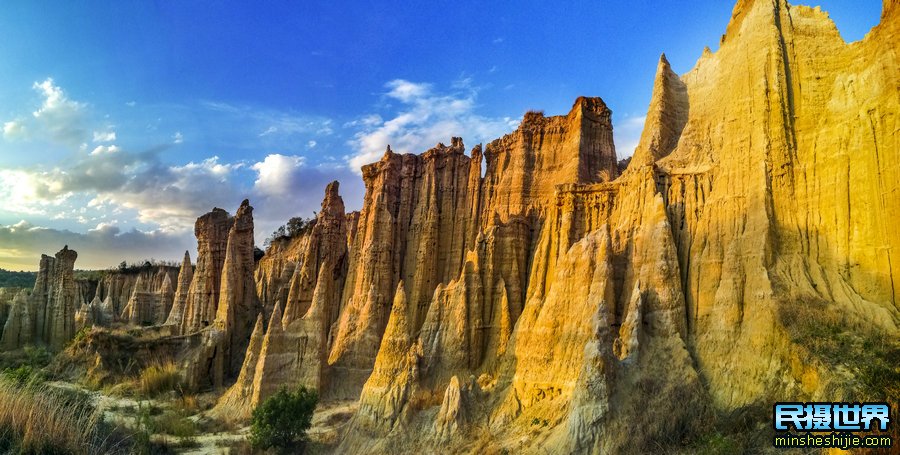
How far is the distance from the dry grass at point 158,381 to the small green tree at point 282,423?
13442 millimetres

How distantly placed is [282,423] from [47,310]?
100 ft

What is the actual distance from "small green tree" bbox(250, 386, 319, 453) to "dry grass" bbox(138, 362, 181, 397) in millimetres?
13442

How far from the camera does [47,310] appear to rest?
147ft

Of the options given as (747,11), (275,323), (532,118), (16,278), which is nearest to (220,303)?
(275,323)

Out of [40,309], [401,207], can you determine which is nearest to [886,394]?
[401,207]

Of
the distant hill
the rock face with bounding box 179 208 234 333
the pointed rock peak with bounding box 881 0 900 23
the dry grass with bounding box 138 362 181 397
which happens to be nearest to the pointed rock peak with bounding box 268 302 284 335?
the dry grass with bounding box 138 362 181 397

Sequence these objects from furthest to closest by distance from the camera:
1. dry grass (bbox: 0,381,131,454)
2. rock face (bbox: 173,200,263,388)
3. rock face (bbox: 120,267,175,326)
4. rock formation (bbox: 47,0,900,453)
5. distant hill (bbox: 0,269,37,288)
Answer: distant hill (bbox: 0,269,37,288), rock face (bbox: 120,267,175,326), rock face (bbox: 173,200,263,388), rock formation (bbox: 47,0,900,453), dry grass (bbox: 0,381,131,454)

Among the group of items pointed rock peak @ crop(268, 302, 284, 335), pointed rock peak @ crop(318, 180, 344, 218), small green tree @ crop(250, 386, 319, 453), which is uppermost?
pointed rock peak @ crop(318, 180, 344, 218)

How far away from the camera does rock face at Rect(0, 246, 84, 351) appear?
43344mm

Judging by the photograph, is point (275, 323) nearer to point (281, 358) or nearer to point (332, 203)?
point (281, 358)

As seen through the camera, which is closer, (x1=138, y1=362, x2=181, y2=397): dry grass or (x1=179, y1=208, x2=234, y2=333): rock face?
(x1=138, y1=362, x2=181, y2=397): dry grass

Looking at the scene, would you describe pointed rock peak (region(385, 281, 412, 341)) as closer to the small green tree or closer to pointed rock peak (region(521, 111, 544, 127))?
the small green tree

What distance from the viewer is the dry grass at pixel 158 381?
35.4 meters

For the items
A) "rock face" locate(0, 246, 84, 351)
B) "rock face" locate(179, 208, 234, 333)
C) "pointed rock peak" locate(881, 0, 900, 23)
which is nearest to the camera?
"pointed rock peak" locate(881, 0, 900, 23)
